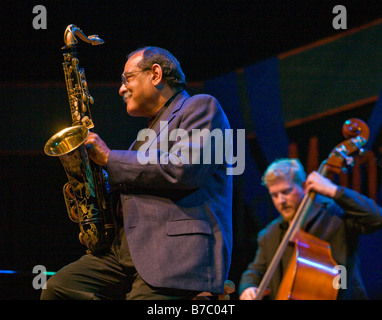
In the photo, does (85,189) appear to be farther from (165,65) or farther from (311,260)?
(311,260)

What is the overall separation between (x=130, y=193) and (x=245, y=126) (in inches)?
77.5

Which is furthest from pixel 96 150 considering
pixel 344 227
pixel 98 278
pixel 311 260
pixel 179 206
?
pixel 344 227

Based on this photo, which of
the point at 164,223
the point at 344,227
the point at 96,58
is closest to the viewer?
the point at 164,223

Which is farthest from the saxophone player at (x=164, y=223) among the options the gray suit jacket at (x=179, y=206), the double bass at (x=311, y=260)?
the double bass at (x=311, y=260)

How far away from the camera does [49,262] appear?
4.05 m

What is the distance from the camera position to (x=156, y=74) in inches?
99.3

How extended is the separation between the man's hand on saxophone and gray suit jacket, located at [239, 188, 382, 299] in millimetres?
1145

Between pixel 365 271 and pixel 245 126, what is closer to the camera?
pixel 365 271

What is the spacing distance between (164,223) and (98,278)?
551 millimetres

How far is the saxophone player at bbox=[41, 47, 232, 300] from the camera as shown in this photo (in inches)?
80.1

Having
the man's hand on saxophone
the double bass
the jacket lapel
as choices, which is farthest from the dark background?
the man's hand on saxophone
